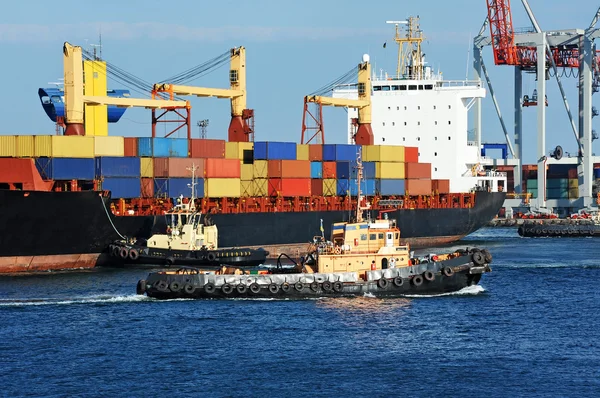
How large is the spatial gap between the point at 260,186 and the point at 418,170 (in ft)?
46.5

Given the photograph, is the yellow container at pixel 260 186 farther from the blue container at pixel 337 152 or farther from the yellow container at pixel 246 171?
the blue container at pixel 337 152

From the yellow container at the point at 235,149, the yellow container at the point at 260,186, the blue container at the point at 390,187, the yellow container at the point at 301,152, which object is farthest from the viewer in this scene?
the blue container at the point at 390,187

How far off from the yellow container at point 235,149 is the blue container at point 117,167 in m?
6.89

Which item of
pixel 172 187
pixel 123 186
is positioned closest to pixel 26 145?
pixel 123 186

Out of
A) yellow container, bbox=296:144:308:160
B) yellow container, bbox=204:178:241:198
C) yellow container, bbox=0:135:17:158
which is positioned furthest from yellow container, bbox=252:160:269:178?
yellow container, bbox=0:135:17:158

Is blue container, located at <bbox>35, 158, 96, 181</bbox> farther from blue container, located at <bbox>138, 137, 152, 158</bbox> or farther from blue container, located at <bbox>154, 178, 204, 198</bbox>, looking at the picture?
blue container, located at <bbox>154, 178, 204, 198</bbox>

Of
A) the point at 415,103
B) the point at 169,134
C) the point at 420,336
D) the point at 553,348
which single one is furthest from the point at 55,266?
the point at 415,103

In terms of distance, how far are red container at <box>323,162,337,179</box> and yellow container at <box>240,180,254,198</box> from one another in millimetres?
5959

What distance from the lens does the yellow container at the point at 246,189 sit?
61.7 meters

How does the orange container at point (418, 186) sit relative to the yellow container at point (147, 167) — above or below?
below

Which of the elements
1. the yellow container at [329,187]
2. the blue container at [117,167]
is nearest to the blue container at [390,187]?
the yellow container at [329,187]

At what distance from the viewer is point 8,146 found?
171ft

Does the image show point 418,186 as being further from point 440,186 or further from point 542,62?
point 542,62

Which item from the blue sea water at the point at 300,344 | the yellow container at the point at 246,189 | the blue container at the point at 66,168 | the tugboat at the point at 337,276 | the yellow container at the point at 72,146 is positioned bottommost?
the blue sea water at the point at 300,344
